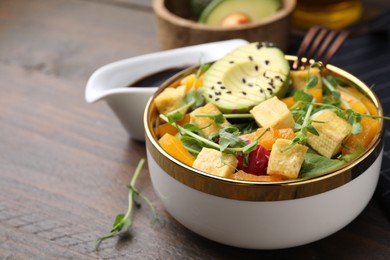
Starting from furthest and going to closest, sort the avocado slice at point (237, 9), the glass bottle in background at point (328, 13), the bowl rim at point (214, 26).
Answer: the glass bottle in background at point (328, 13)
the avocado slice at point (237, 9)
the bowl rim at point (214, 26)

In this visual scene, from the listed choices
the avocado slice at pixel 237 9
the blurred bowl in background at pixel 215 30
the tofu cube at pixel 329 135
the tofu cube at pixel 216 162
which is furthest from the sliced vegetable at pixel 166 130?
the avocado slice at pixel 237 9

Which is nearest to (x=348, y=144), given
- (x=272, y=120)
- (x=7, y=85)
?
(x=272, y=120)

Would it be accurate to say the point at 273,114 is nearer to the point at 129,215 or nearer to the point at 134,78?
the point at 129,215

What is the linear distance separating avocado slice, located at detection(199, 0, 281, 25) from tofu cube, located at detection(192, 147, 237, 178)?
76cm

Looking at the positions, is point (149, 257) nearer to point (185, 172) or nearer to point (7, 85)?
point (185, 172)

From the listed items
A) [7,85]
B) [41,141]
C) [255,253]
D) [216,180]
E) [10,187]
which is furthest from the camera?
[7,85]

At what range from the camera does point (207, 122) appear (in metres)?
1.02

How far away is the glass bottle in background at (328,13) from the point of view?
1.74m

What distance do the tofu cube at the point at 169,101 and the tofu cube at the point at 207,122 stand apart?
0.18 feet

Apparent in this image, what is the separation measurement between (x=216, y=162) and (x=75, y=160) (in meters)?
0.45

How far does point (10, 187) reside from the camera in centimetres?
121

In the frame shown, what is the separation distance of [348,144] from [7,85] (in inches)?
36.9

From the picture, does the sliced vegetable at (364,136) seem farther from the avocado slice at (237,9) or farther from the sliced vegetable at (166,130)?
the avocado slice at (237,9)

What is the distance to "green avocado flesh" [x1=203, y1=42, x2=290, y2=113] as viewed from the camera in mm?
1060
